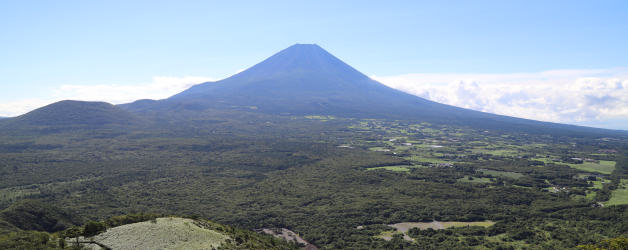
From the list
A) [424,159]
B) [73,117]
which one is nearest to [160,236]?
[424,159]

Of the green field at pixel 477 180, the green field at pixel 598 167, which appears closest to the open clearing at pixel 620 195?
the green field at pixel 598 167

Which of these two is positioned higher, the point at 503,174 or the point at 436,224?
the point at 503,174

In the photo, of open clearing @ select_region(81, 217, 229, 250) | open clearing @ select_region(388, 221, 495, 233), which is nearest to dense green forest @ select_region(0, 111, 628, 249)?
open clearing @ select_region(388, 221, 495, 233)

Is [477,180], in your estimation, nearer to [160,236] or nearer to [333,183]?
[333,183]

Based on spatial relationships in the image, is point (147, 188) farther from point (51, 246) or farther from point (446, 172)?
point (446, 172)

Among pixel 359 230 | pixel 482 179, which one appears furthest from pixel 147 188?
pixel 482 179

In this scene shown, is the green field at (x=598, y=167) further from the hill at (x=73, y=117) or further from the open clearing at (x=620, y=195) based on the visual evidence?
the hill at (x=73, y=117)
